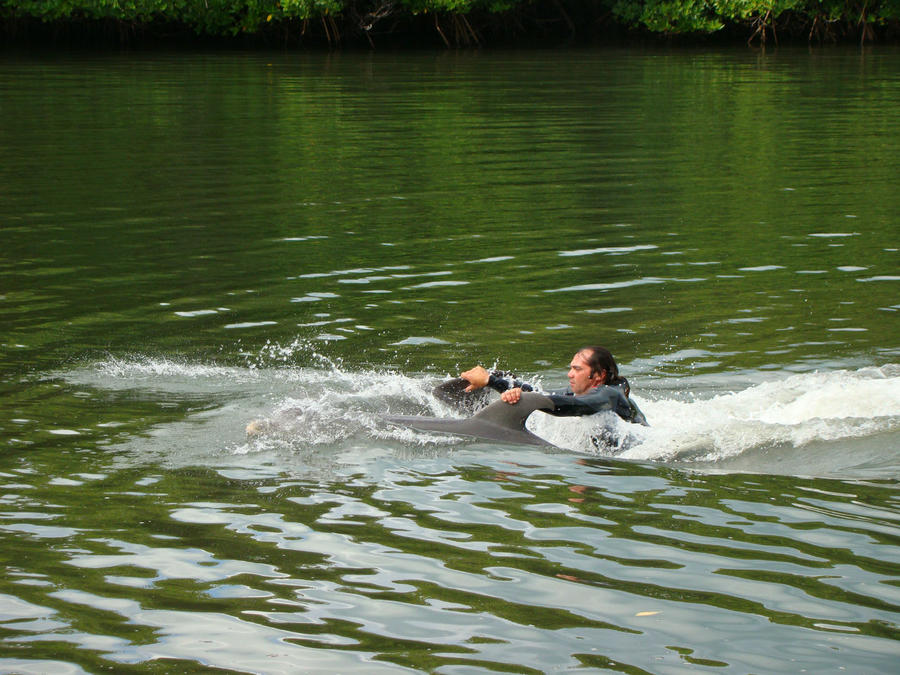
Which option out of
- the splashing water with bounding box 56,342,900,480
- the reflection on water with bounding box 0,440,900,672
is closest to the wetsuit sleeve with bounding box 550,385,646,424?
the splashing water with bounding box 56,342,900,480

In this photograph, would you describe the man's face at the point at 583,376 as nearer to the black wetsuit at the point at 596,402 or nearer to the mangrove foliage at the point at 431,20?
the black wetsuit at the point at 596,402

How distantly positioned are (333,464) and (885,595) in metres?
3.74

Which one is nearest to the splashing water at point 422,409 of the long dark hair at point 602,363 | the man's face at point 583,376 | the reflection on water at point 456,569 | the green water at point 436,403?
the green water at point 436,403

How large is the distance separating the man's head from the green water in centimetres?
40

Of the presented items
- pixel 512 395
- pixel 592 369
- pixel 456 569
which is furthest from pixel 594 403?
pixel 456 569

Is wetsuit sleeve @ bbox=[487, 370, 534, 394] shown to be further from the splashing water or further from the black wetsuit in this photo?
the splashing water

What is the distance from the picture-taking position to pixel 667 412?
9.52 metres

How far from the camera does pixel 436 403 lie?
9375 mm

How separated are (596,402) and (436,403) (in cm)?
138

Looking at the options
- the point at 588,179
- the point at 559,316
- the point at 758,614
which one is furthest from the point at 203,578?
the point at 588,179

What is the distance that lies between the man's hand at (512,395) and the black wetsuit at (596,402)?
231 millimetres

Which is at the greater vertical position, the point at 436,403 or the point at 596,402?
the point at 596,402

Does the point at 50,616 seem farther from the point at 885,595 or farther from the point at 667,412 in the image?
the point at 667,412

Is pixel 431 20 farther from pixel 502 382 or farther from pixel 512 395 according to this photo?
pixel 512 395
